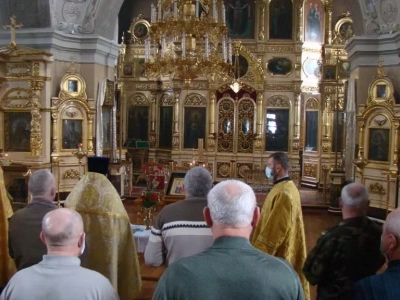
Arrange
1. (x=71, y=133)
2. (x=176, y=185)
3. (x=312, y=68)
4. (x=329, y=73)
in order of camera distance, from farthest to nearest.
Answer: (x=312, y=68), (x=329, y=73), (x=71, y=133), (x=176, y=185)

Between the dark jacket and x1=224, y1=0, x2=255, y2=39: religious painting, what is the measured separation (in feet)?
49.0

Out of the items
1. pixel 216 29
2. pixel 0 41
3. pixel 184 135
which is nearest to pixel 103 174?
pixel 216 29

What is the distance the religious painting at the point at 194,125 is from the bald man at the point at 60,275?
15016 millimetres

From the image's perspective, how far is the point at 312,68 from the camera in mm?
17484

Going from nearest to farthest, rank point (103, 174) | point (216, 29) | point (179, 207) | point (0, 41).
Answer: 1. point (179, 207)
2. point (103, 174)
3. point (216, 29)
4. point (0, 41)

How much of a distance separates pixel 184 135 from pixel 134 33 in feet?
13.3

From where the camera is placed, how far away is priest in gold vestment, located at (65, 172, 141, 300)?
3.56 m

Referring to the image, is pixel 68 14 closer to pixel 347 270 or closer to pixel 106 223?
pixel 106 223

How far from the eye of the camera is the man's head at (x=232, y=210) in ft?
6.59

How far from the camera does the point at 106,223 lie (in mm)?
3572

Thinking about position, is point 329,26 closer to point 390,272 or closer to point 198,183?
point 198,183

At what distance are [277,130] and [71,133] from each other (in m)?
7.91

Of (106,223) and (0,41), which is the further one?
(0,41)

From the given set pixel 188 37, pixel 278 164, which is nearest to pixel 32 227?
pixel 278 164
